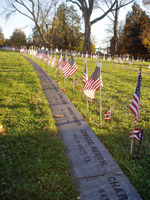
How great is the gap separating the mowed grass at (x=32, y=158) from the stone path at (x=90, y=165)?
0.16 metres

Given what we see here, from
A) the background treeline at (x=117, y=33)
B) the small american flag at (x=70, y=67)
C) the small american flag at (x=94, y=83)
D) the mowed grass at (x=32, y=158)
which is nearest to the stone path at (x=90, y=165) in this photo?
the mowed grass at (x=32, y=158)

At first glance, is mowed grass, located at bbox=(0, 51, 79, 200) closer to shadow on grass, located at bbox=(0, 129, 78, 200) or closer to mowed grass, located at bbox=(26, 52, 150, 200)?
shadow on grass, located at bbox=(0, 129, 78, 200)

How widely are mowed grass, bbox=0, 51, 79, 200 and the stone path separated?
16 centimetres

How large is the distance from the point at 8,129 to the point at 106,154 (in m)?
2.31

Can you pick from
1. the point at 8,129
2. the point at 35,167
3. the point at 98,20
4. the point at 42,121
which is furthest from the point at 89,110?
the point at 98,20

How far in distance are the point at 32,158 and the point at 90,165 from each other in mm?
1081

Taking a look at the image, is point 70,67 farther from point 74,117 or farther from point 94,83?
point 74,117

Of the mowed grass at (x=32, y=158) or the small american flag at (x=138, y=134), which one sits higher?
the small american flag at (x=138, y=134)

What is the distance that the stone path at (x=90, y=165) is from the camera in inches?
97.0

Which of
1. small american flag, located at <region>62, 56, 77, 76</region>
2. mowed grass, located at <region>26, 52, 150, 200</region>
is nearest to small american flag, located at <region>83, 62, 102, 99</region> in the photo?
mowed grass, located at <region>26, 52, 150, 200</region>

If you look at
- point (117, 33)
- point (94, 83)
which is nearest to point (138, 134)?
point (94, 83)

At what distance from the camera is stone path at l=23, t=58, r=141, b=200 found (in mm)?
2463

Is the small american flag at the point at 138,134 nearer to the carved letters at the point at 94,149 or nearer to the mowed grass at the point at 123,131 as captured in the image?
the mowed grass at the point at 123,131

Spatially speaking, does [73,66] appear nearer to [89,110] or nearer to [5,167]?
[89,110]
